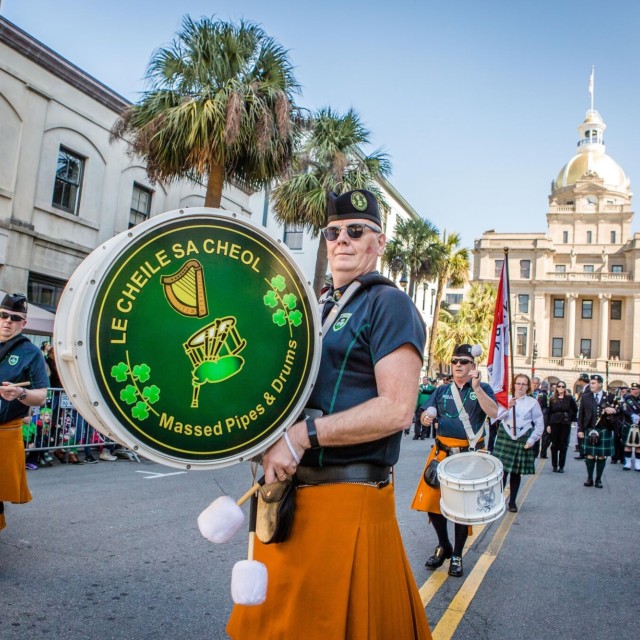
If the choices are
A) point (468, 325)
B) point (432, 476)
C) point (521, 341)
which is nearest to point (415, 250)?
point (468, 325)

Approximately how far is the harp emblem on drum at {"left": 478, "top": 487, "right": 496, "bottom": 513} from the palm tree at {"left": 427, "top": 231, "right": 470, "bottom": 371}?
2891 centimetres

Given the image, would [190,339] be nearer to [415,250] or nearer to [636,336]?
[415,250]

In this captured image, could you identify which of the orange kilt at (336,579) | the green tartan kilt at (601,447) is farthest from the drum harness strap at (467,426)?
the green tartan kilt at (601,447)

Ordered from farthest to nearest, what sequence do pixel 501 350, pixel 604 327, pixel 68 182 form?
pixel 604 327, pixel 68 182, pixel 501 350

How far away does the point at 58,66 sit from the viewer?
664 inches

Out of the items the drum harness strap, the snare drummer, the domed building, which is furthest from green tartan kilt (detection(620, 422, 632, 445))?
the domed building

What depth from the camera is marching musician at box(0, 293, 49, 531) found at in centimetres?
484

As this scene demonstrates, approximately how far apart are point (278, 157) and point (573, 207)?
239ft

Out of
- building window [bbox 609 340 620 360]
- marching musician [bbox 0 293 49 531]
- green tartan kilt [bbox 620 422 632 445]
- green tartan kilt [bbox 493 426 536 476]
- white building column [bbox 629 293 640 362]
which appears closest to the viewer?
marching musician [bbox 0 293 49 531]

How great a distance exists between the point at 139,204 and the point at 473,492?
704 inches

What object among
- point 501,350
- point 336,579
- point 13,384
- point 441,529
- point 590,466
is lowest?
point 590,466

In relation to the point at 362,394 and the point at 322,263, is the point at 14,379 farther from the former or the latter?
the point at 322,263

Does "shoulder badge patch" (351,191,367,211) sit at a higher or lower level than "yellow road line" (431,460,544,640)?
higher

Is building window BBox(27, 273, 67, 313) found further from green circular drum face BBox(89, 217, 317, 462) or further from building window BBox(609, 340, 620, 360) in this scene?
building window BBox(609, 340, 620, 360)
